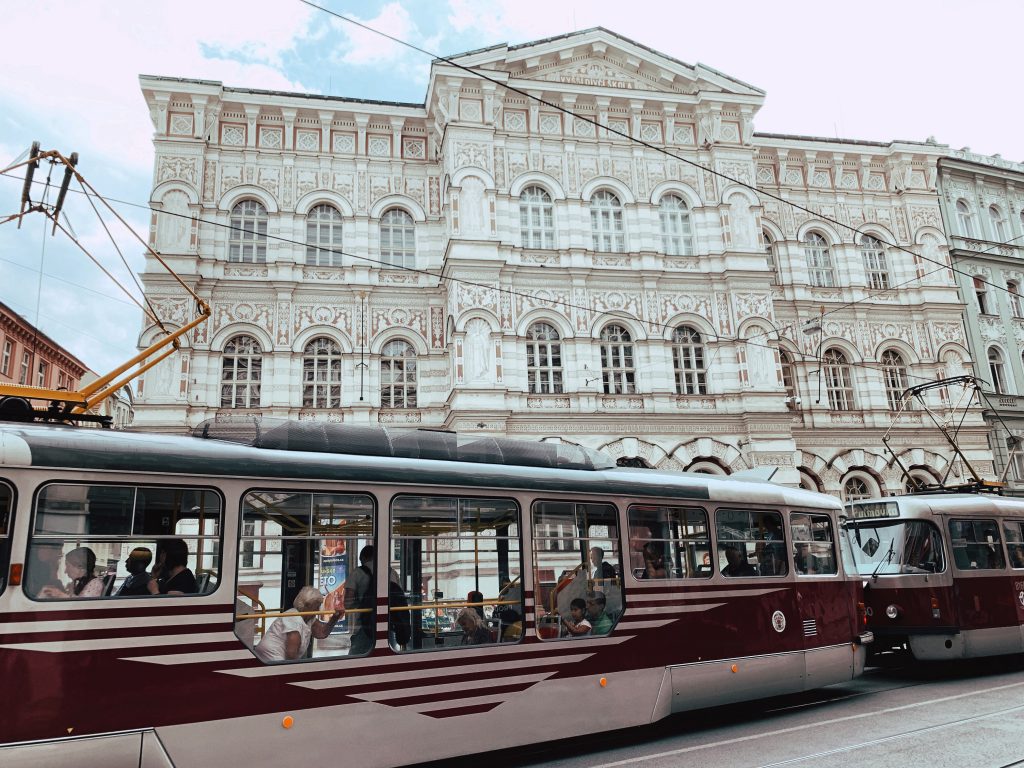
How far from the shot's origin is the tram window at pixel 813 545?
9836 mm

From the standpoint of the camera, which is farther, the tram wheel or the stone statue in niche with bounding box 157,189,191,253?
the stone statue in niche with bounding box 157,189,191,253

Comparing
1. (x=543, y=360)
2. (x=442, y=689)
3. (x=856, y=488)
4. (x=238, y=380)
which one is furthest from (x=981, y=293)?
(x=442, y=689)

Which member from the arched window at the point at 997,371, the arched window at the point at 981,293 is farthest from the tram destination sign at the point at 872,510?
the arched window at the point at 981,293

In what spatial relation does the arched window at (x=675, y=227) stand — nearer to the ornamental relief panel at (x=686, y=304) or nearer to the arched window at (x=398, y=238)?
the ornamental relief panel at (x=686, y=304)

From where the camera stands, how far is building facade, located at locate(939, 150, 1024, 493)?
28.0 meters

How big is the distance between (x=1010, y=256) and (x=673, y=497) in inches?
1148

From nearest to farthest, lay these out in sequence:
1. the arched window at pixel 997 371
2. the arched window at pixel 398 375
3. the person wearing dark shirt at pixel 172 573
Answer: the person wearing dark shirt at pixel 172 573 → the arched window at pixel 398 375 → the arched window at pixel 997 371

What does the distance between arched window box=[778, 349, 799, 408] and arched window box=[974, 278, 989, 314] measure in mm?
9422

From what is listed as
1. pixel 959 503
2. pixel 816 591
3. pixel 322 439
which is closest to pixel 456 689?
pixel 322 439

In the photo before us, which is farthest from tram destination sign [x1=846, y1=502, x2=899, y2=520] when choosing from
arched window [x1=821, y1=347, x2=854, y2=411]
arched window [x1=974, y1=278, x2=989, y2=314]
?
arched window [x1=974, y1=278, x2=989, y2=314]

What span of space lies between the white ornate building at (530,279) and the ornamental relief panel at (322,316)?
0.07 metres

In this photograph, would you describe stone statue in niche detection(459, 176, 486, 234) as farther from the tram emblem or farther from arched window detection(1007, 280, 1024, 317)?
arched window detection(1007, 280, 1024, 317)

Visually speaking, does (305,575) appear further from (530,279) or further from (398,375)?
(530,279)

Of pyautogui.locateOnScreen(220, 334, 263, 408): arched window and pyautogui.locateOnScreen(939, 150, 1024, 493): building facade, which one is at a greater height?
pyautogui.locateOnScreen(939, 150, 1024, 493): building facade
